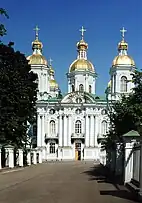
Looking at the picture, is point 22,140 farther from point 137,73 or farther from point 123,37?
point 123,37

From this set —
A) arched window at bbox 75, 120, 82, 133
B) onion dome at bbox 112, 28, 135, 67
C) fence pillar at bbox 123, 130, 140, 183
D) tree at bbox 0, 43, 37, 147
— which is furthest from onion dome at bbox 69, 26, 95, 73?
fence pillar at bbox 123, 130, 140, 183

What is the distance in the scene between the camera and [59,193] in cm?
1479

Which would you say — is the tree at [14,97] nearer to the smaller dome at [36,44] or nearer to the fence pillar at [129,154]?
the fence pillar at [129,154]

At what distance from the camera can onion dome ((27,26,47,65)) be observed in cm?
8406

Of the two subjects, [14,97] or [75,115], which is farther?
[75,115]

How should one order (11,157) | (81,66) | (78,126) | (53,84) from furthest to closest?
(53,84), (81,66), (78,126), (11,157)

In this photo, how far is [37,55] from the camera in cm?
8525

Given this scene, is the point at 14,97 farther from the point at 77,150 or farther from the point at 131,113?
the point at 77,150

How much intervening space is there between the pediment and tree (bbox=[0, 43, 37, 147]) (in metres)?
37.3

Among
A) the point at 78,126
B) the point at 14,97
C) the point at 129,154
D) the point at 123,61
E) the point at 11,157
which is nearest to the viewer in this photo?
the point at 129,154

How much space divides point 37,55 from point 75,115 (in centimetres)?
1454

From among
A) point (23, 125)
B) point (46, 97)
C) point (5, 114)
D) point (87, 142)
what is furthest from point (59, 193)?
point (46, 97)

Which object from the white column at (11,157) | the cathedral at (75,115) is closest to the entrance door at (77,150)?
the cathedral at (75,115)

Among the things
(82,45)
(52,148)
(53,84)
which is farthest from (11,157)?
(53,84)
